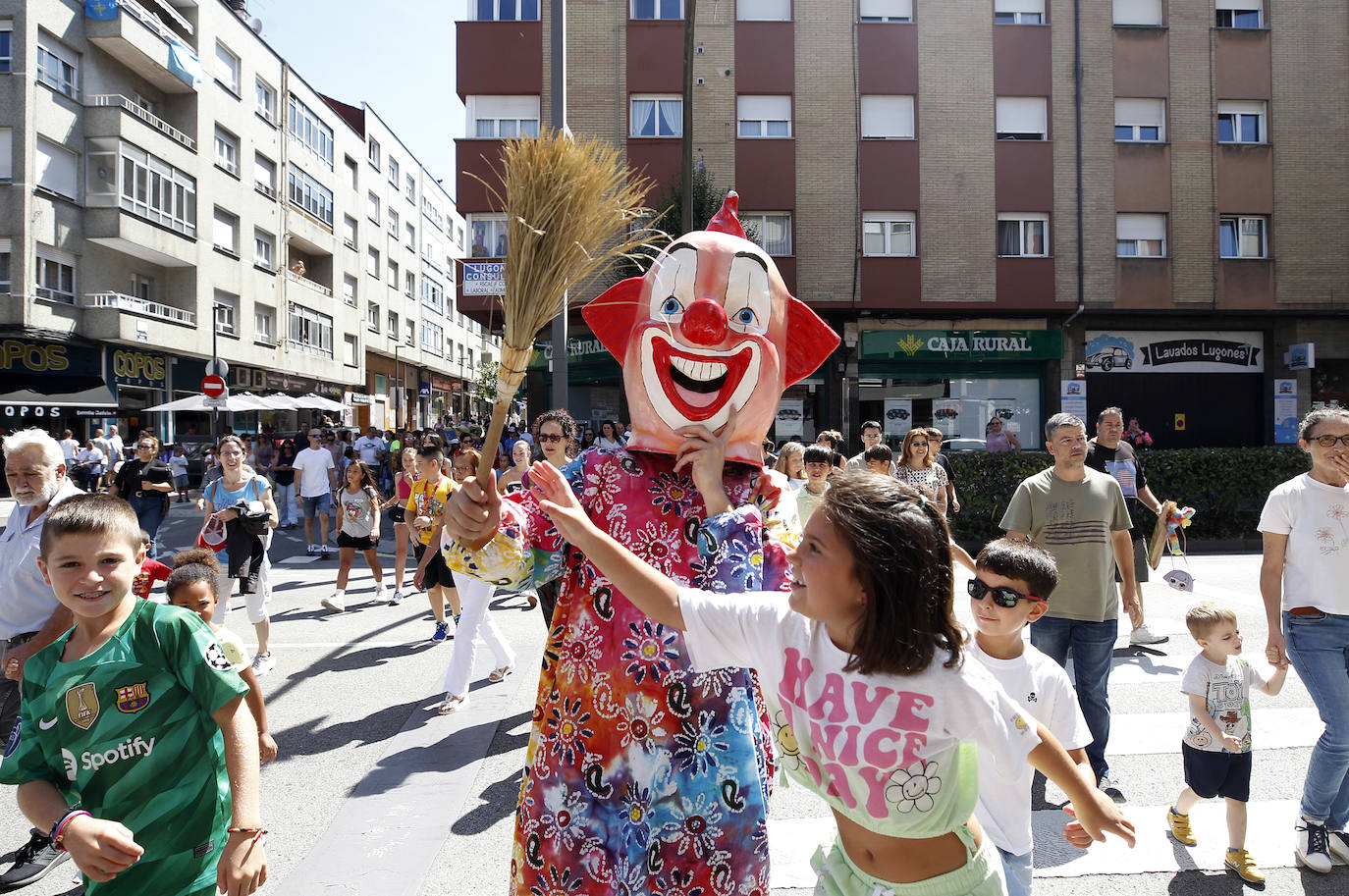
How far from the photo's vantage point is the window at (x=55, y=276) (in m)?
21.1

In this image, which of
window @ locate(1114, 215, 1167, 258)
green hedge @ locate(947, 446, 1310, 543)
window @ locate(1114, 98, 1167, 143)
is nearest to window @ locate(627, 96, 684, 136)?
window @ locate(1114, 98, 1167, 143)

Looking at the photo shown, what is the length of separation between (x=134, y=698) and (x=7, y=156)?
2471 centimetres

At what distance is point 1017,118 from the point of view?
1928 centimetres

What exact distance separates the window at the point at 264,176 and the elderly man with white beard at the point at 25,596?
96.3 feet

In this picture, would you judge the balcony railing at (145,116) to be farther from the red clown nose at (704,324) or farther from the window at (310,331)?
the red clown nose at (704,324)

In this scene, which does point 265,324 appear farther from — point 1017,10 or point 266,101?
point 1017,10

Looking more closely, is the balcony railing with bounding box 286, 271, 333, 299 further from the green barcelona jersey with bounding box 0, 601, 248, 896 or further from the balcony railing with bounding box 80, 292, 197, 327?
the green barcelona jersey with bounding box 0, 601, 248, 896

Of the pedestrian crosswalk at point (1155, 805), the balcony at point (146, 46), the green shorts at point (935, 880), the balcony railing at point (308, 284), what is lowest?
the pedestrian crosswalk at point (1155, 805)

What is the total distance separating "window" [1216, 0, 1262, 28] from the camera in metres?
19.6

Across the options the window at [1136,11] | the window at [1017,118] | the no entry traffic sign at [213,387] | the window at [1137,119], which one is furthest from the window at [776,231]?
the no entry traffic sign at [213,387]

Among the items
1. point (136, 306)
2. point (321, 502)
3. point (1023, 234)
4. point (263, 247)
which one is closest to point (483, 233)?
point (321, 502)

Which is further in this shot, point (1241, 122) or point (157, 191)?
point (157, 191)

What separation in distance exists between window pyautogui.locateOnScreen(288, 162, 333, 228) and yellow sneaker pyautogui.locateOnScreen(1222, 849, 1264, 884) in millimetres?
34171

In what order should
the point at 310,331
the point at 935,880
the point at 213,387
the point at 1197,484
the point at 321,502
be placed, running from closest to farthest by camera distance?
the point at 935,880 < the point at 321,502 < the point at 1197,484 < the point at 213,387 < the point at 310,331
